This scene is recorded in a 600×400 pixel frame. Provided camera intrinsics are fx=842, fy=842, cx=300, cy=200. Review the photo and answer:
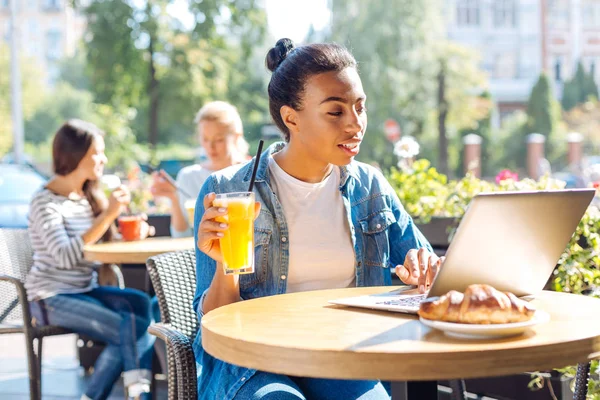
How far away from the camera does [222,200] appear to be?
186cm

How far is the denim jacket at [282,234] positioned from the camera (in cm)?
211

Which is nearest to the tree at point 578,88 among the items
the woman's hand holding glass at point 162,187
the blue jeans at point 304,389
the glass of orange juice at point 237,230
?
the woman's hand holding glass at point 162,187

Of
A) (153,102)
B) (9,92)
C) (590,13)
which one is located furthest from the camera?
(9,92)

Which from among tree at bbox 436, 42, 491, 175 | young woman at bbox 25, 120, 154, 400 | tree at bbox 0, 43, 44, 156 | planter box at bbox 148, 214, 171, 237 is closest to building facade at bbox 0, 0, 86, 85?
tree at bbox 0, 43, 44, 156

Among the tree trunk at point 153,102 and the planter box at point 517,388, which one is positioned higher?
the tree trunk at point 153,102

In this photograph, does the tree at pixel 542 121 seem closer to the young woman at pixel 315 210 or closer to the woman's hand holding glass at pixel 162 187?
the woman's hand holding glass at pixel 162 187

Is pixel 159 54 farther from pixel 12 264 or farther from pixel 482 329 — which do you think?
pixel 482 329

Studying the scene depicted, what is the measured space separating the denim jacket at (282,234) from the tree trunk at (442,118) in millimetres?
33228

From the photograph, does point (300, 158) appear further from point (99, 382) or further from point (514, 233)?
point (99, 382)

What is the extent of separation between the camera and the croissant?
55.7 inches

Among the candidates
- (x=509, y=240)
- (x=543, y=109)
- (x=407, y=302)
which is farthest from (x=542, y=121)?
(x=509, y=240)

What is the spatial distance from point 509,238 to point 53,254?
106 inches

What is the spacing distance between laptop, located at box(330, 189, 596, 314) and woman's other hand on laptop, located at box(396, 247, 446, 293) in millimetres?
236

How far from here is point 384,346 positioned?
1.38 m
